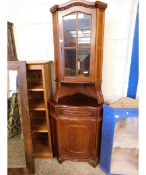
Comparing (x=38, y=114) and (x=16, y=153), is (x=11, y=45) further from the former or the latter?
(x=16, y=153)

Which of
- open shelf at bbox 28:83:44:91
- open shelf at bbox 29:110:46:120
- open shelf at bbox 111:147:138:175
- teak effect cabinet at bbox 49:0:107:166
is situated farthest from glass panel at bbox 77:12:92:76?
open shelf at bbox 111:147:138:175

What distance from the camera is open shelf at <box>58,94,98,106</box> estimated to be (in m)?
1.69

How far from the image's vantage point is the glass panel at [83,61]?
1.58 m

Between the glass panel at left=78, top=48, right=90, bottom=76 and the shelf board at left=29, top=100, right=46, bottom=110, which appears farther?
the shelf board at left=29, top=100, right=46, bottom=110

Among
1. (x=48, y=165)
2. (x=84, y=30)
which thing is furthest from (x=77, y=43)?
(x=48, y=165)

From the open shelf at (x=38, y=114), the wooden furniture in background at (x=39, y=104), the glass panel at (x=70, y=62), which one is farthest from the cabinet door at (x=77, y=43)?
the open shelf at (x=38, y=114)

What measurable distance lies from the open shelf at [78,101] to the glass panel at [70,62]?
0.31 metres

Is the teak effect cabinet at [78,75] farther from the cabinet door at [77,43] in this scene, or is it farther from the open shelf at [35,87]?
the open shelf at [35,87]

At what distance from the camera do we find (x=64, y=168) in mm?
1783

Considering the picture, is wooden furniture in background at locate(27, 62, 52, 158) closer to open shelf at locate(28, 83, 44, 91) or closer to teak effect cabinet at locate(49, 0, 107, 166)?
open shelf at locate(28, 83, 44, 91)

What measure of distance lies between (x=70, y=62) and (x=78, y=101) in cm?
44

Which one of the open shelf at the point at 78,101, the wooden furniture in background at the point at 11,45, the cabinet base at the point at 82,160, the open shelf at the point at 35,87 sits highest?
the wooden furniture in background at the point at 11,45

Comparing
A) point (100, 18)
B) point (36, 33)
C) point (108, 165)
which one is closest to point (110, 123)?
A: point (108, 165)

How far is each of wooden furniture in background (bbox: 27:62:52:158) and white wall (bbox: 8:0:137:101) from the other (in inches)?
11.7
